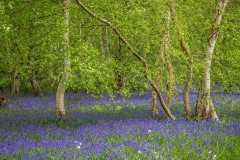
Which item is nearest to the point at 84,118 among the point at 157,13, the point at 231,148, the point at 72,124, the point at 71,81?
the point at 72,124

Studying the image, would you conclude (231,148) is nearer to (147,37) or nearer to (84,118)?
(147,37)

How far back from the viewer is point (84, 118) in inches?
645

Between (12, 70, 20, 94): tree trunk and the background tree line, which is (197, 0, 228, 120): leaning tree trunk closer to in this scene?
the background tree line

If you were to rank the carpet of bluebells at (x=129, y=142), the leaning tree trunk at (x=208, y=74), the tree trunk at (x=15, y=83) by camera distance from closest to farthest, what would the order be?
the carpet of bluebells at (x=129, y=142) < the leaning tree trunk at (x=208, y=74) < the tree trunk at (x=15, y=83)

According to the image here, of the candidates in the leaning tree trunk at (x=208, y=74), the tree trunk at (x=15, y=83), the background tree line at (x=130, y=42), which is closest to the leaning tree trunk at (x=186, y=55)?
the background tree line at (x=130, y=42)

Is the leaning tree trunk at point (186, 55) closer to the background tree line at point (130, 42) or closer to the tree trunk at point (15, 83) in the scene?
the background tree line at point (130, 42)

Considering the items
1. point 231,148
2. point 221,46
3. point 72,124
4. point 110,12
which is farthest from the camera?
point 221,46

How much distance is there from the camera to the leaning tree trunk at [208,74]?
1491cm

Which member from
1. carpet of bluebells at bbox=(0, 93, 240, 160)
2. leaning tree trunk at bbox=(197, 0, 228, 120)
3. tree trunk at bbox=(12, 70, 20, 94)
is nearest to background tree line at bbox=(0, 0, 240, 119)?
leaning tree trunk at bbox=(197, 0, 228, 120)

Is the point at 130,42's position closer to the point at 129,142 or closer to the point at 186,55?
the point at 186,55

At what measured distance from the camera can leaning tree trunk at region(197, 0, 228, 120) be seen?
48.9 feet

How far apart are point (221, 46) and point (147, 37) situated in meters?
6.79

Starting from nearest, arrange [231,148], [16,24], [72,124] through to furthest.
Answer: [231,148] < [72,124] < [16,24]

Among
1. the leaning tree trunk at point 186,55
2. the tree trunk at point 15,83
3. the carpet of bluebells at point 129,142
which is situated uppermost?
the leaning tree trunk at point 186,55
